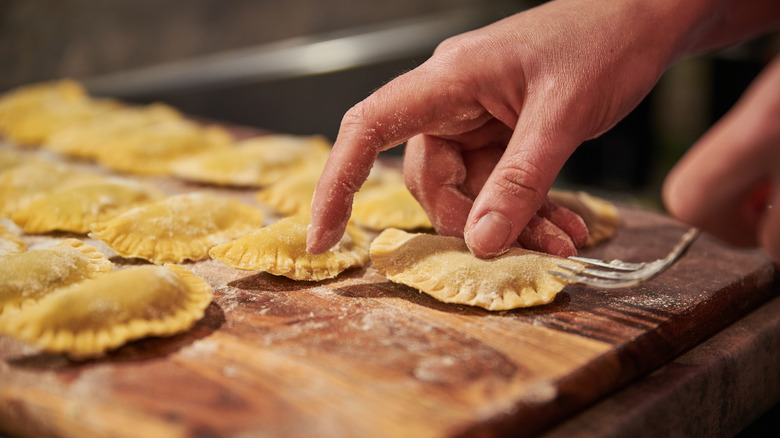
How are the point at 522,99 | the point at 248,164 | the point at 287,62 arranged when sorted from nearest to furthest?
the point at 522,99 → the point at 248,164 → the point at 287,62

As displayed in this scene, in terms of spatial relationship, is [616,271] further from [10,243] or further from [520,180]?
[10,243]

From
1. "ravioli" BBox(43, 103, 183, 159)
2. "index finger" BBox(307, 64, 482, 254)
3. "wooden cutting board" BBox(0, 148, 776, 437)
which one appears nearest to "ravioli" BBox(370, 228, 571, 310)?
"wooden cutting board" BBox(0, 148, 776, 437)

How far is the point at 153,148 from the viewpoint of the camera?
3.15 metres

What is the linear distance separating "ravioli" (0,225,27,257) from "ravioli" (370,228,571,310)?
1.08m

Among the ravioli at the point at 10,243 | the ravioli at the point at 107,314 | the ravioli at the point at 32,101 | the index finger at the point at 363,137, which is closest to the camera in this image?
the ravioli at the point at 107,314

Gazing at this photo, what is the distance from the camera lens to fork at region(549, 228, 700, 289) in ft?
5.02

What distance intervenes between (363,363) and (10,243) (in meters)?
1.32

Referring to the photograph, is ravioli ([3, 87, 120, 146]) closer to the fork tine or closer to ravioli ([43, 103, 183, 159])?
ravioli ([43, 103, 183, 159])

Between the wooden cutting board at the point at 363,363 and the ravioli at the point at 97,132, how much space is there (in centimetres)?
196

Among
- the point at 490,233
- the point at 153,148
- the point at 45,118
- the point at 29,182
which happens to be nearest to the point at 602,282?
the point at 490,233

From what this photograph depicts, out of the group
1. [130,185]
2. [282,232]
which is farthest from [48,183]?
[282,232]

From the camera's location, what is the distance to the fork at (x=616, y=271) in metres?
1.53

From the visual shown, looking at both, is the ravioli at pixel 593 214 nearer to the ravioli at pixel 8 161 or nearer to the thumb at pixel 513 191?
the thumb at pixel 513 191

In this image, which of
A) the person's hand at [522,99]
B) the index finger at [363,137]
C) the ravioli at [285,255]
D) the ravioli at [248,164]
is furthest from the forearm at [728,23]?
the ravioli at [248,164]
